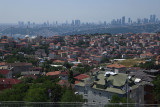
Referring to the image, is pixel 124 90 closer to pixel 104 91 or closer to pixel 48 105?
pixel 104 91

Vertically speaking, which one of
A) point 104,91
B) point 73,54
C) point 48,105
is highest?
point 48,105

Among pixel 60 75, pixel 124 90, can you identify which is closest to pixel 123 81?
pixel 124 90

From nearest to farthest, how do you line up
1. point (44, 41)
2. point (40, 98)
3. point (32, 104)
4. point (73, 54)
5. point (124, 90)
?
point (32, 104)
point (40, 98)
point (124, 90)
point (73, 54)
point (44, 41)

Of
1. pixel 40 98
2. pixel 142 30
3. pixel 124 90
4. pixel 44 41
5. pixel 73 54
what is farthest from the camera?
pixel 142 30

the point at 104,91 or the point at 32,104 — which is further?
the point at 104,91

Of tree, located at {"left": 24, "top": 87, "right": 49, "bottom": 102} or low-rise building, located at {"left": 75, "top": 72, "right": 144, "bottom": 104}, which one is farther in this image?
low-rise building, located at {"left": 75, "top": 72, "right": 144, "bottom": 104}

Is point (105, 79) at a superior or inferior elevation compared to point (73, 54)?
superior

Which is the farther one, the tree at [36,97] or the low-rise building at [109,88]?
the low-rise building at [109,88]

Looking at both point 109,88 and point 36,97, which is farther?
point 109,88

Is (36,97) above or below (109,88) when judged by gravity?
above

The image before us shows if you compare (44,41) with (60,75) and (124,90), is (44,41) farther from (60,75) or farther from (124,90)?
(124,90)
